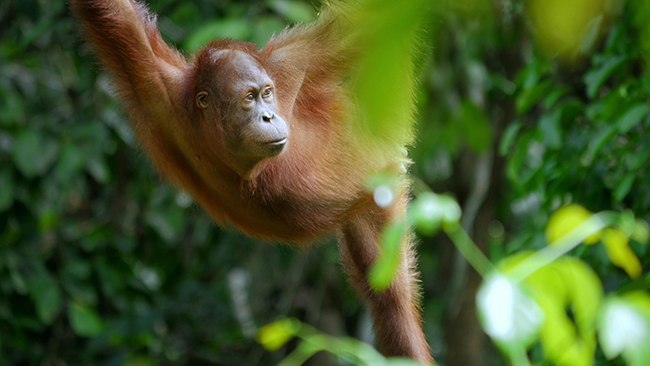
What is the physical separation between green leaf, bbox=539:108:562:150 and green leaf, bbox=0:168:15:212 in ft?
10.9

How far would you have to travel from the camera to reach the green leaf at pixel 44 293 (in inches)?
180

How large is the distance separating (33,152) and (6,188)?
319mm

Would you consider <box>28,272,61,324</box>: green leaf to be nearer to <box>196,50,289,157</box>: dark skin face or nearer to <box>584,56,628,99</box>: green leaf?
<box>196,50,289,157</box>: dark skin face

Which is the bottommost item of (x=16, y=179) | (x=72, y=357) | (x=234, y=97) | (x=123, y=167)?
(x=72, y=357)

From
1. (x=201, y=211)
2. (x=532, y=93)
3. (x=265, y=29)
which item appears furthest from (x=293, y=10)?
(x=201, y=211)

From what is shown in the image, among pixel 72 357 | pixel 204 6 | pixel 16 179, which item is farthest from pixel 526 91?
pixel 72 357

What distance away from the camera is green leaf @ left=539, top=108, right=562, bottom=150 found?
330 centimetres

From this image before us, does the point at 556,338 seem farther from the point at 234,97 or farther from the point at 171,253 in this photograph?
the point at 171,253

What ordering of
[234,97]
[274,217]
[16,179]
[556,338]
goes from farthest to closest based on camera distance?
[16,179], [274,217], [234,97], [556,338]

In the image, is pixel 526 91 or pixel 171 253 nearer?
pixel 526 91

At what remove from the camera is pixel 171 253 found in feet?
19.1

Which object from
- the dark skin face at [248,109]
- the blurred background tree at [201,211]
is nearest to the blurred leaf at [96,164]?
the blurred background tree at [201,211]

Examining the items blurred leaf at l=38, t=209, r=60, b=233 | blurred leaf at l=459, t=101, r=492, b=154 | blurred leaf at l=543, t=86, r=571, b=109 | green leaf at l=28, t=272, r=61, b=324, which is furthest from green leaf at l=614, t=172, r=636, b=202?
blurred leaf at l=38, t=209, r=60, b=233

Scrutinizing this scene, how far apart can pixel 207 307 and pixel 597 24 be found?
429 cm
